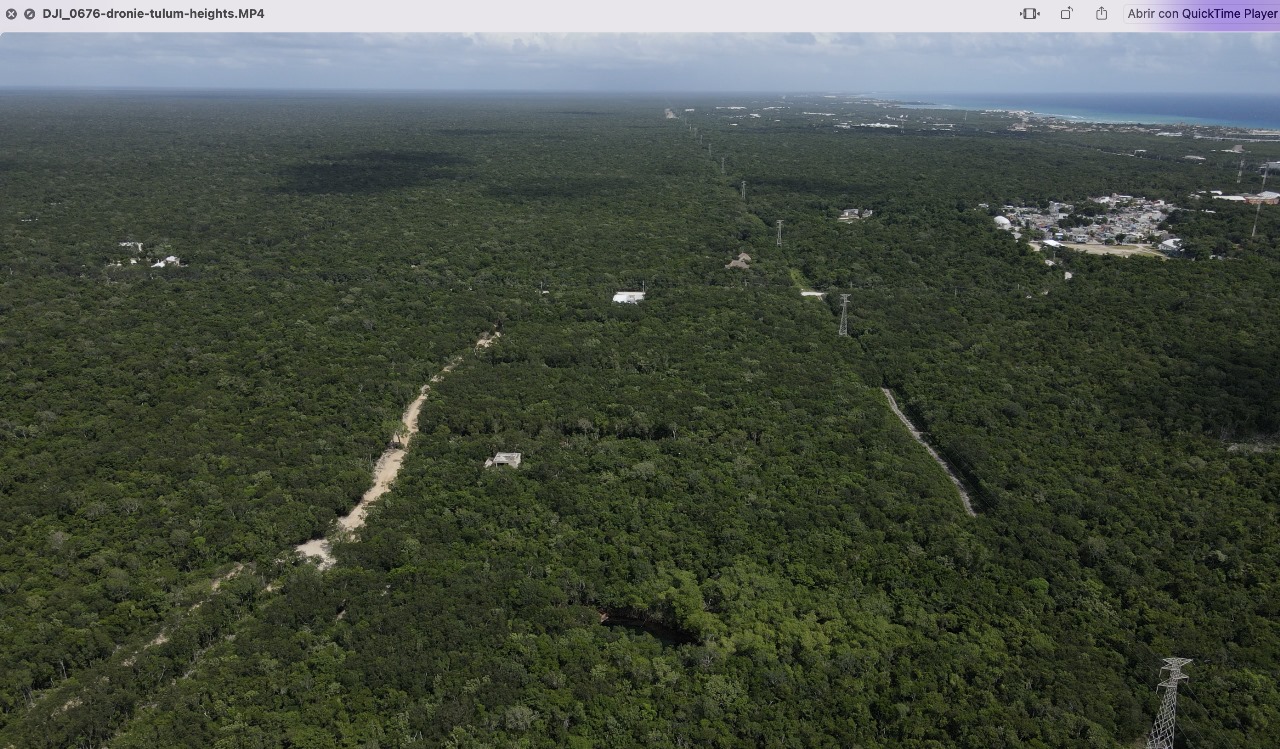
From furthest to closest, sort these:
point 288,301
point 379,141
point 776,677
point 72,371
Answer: point 379,141, point 288,301, point 72,371, point 776,677

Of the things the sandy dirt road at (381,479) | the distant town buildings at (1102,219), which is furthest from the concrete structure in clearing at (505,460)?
the distant town buildings at (1102,219)

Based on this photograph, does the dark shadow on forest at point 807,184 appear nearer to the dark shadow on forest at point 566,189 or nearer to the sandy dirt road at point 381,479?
the dark shadow on forest at point 566,189

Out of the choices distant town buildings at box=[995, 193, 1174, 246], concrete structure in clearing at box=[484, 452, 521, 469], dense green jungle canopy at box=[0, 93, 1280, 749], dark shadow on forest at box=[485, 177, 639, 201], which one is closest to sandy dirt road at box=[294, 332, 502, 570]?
dense green jungle canopy at box=[0, 93, 1280, 749]

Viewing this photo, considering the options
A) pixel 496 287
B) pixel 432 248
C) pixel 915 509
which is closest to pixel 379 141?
pixel 432 248

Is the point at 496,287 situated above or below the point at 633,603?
above

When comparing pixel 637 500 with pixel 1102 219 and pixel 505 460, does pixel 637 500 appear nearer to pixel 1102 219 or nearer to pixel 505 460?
pixel 505 460

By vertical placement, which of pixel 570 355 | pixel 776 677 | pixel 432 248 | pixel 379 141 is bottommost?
pixel 776 677

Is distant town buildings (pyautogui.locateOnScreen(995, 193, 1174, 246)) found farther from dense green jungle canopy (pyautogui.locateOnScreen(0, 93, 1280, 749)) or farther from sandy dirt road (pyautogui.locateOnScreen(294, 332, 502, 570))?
sandy dirt road (pyautogui.locateOnScreen(294, 332, 502, 570))

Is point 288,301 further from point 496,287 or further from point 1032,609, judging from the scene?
point 1032,609
